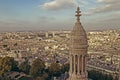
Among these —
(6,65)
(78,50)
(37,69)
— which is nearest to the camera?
(78,50)

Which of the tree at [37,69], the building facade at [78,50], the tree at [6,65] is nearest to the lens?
the building facade at [78,50]

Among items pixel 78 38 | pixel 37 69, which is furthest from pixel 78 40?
pixel 37 69

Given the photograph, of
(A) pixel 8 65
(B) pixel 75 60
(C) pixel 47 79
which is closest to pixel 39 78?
(C) pixel 47 79

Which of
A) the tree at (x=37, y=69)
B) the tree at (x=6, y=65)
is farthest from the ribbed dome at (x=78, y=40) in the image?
the tree at (x=6, y=65)

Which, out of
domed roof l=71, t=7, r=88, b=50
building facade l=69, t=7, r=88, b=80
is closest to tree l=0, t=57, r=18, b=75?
building facade l=69, t=7, r=88, b=80

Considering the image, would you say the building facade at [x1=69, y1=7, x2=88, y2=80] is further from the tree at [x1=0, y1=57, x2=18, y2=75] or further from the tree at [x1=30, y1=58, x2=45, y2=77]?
the tree at [x1=0, y1=57, x2=18, y2=75]

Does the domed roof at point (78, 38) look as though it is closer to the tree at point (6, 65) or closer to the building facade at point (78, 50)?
the building facade at point (78, 50)

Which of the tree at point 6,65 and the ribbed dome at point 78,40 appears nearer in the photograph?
the ribbed dome at point 78,40

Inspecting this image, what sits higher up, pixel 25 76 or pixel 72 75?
pixel 72 75

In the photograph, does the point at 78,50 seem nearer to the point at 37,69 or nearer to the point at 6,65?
the point at 37,69

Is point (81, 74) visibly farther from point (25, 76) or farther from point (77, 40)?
point (25, 76)

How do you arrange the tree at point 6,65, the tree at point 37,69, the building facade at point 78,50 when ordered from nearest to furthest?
the building facade at point 78,50, the tree at point 37,69, the tree at point 6,65
